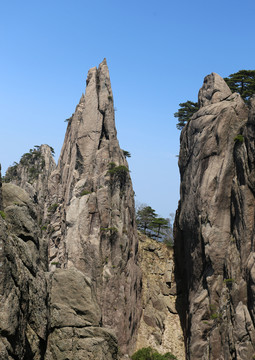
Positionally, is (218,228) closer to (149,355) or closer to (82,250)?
(149,355)

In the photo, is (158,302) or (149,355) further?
(158,302)

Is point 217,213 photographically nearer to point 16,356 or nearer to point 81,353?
point 81,353

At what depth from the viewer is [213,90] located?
218 feet

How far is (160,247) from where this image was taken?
77.1 m

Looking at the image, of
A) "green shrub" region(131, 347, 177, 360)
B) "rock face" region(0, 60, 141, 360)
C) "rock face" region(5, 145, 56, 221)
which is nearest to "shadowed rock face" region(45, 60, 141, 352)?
"rock face" region(0, 60, 141, 360)

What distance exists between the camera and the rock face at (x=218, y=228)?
157 feet

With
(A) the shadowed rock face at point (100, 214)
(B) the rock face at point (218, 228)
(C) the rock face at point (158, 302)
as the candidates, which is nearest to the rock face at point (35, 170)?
(A) the shadowed rock face at point (100, 214)

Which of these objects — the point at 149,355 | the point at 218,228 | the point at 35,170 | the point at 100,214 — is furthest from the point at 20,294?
the point at 35,170

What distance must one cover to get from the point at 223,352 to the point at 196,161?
2740cm

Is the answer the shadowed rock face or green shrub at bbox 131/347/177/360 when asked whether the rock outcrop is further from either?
the shadowed rock face

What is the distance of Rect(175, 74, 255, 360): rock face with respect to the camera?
4794cm

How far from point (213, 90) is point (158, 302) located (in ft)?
118

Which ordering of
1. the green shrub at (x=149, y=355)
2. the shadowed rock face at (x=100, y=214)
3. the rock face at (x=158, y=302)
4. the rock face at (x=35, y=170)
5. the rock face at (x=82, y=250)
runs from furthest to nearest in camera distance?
the rock face at (x=35, y=170) < the shadowed rock face at (x=100, y=214) < the rock face at (x=158, y=302) < the green shrub at (x=149, y=355) < the rock face at (x=82, y=250)

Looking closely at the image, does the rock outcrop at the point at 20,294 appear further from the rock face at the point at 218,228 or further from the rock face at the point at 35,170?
the rock face at the point at 35,170
